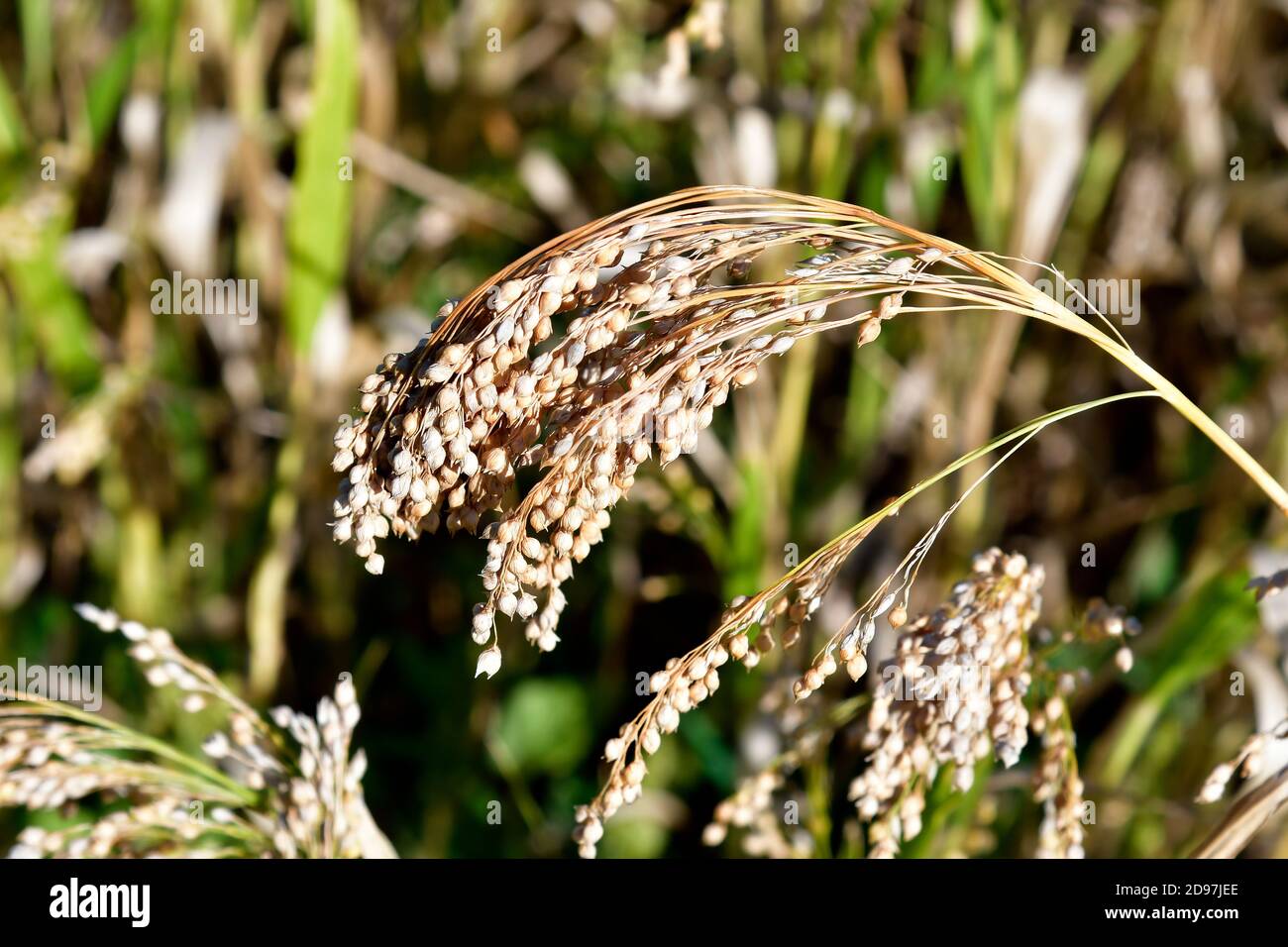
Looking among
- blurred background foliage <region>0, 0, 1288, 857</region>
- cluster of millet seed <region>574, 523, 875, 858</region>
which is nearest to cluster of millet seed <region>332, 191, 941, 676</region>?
cluster of millet seed <region>574, 523, 875, 858</region>

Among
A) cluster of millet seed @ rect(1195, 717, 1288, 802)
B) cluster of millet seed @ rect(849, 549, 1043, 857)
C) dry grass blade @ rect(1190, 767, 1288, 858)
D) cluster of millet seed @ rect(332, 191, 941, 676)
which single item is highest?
cluster of millet seed @ rect(332, 191, 941, 676)

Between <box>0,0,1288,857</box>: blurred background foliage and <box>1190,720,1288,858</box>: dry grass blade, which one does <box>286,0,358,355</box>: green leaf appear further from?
<box>1190,720,1288,858</box>: dry grass blade

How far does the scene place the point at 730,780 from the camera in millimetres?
1297

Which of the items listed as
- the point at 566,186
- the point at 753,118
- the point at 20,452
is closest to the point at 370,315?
the point at 566,186

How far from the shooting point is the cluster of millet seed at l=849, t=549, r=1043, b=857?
0.71 metres

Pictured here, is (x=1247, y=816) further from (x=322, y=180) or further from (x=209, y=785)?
(x=322, y=180)

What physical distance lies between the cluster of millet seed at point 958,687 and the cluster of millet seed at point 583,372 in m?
0.22

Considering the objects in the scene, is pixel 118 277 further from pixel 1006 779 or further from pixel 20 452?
pixel 1006 779

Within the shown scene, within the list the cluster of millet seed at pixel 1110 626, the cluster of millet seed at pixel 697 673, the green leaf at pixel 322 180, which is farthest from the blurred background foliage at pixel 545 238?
the cluster of millet seed at pixel 697 673

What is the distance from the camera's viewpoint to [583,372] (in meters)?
0.69

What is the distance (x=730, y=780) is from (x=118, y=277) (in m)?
1.24

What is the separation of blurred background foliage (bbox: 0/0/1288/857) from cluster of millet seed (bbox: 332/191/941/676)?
55 cm

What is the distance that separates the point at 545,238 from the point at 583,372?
1.01 m
